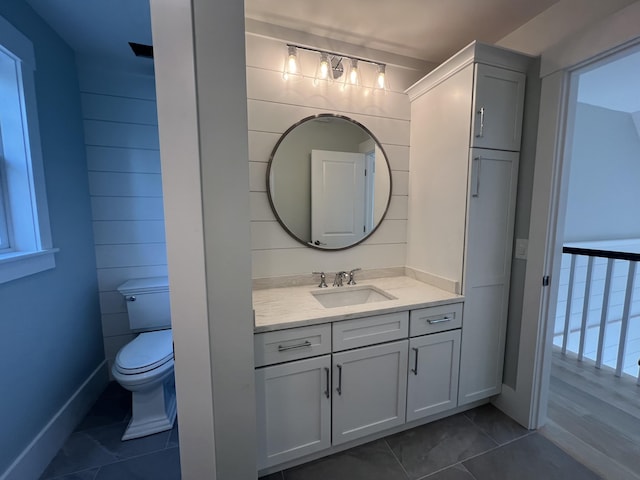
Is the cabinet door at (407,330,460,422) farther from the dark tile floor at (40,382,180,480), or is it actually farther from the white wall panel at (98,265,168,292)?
the white wall panel at (98,265,168,292)

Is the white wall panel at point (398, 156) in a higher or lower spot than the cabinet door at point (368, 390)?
higher

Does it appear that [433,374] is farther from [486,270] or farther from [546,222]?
[546,222]

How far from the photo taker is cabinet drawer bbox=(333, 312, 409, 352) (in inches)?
53.4

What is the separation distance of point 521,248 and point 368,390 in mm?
1243

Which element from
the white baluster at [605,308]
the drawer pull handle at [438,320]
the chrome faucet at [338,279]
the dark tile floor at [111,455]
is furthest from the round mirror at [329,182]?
the white baluster at [605,308]

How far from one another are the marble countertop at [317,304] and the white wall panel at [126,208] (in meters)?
1.11

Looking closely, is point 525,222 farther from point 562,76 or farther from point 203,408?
point 203,408

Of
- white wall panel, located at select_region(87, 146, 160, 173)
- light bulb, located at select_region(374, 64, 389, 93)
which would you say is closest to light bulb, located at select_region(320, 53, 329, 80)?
light bulb, located at select_region(374, 64, 389, 93)

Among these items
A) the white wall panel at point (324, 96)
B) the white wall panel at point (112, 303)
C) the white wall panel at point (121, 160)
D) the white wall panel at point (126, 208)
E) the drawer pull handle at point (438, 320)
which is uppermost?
the white wall panel at point (324, 96)

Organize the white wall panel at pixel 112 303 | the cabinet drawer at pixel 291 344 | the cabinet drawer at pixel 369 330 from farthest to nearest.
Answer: the white wall panel at pixel 112 303 < the cabinet drawer at pixel 369 330 < the cabinet drawer at pixel 291 344

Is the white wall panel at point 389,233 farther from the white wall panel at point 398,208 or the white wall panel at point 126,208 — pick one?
the white wall panel at point 126,208

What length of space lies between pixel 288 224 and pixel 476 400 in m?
1.68

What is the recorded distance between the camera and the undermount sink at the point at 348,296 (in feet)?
5.68

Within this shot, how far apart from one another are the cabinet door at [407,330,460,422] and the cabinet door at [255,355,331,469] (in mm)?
514
